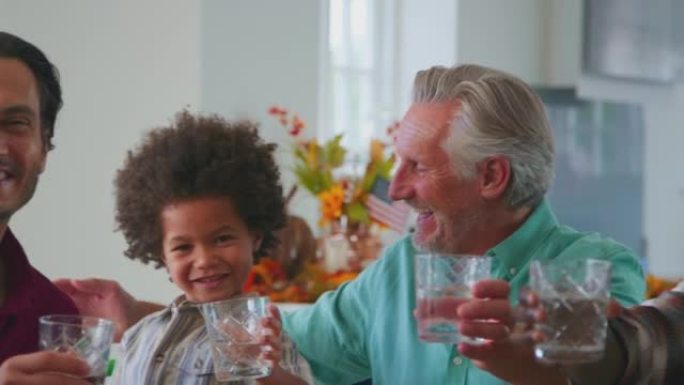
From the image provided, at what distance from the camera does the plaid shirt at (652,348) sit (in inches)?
55.8

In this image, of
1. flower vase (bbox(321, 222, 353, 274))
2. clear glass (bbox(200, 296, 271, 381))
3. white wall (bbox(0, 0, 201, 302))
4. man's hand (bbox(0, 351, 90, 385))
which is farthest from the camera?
white wall (bbox(0, 0, 201, 302))

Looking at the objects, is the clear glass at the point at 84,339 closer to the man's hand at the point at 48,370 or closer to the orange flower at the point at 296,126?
the man's hand at the point at 48,370

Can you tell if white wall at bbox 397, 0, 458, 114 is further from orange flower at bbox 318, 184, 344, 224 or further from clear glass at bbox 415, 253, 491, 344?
clear glass at bbox 415, 253, 491, 344

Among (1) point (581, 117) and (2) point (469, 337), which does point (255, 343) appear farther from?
(1) point (581, 117)

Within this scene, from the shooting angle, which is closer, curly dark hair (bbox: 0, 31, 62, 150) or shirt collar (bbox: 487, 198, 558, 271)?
curly dark hair (bbox: 0, 31, 62, 150)

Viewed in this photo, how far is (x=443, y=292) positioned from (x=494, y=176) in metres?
0.69

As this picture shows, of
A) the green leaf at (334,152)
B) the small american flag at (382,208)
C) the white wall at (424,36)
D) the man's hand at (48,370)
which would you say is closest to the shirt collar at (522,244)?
the man's hand at (48,370)

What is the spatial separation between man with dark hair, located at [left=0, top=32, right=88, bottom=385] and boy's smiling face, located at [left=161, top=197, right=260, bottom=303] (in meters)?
0.19

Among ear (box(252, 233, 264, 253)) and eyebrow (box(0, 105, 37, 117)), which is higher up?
eyebrow (box(0, 105, 37, 117))

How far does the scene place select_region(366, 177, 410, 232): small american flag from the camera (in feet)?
15.4

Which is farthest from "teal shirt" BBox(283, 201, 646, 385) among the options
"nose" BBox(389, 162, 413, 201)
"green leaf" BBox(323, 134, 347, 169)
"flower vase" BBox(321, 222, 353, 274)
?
"green leaf" BBox(323, 134, 347, 169)

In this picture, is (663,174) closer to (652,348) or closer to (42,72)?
(42,72)

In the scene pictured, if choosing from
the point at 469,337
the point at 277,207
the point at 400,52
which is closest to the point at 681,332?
the point at 469,337

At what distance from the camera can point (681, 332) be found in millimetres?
1424
